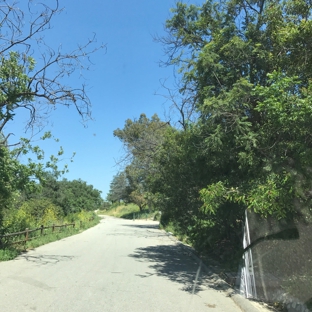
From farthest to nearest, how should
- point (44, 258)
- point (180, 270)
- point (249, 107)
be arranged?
point (44, 258), point (180, 270), point (249, 107)

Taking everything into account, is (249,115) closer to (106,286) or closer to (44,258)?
(106,286)

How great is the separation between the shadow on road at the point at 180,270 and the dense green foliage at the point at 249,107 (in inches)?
75.8

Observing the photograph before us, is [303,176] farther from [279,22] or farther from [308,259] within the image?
[279,22]

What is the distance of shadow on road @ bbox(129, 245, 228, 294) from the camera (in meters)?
9.45

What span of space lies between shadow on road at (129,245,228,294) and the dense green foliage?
6.32 ft

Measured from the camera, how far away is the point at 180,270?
11594 mm

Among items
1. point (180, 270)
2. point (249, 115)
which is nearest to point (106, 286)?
point (180, 270)

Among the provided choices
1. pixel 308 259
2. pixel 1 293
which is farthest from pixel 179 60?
pixel 1 293

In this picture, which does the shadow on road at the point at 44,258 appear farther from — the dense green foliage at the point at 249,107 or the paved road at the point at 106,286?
the dense green foliage at the point at 249,107

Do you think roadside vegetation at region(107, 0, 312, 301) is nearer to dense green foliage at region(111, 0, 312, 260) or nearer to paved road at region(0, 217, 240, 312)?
dense green foliage at region(111, 0, 312, 260)

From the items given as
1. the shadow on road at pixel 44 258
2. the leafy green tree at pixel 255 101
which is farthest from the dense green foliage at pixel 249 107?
the shadow on road at pixel 44 258

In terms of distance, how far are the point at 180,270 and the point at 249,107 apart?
19.7 ft

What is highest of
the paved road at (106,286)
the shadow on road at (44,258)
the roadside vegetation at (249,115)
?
the roadside vegetation at (249,115)

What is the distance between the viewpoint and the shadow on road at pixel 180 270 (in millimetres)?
9452
